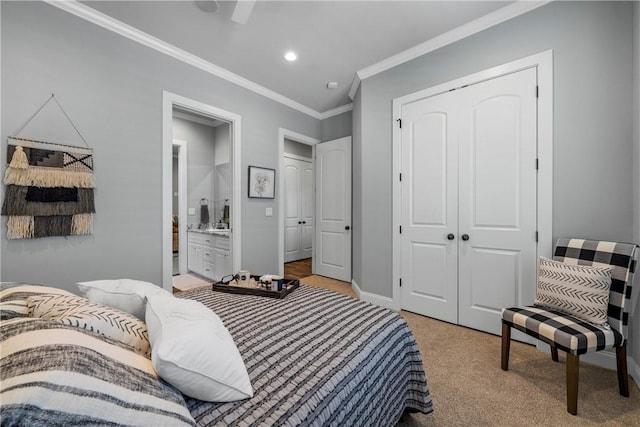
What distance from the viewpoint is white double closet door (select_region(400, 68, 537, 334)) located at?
225 centimetres

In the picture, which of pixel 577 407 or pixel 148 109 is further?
pixel 148 109

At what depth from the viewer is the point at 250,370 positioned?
0.95 meters

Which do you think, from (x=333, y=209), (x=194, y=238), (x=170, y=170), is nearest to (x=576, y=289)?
(x=333, y=209)

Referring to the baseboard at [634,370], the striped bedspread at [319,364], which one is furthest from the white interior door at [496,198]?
the striped bedspread at [319,364]

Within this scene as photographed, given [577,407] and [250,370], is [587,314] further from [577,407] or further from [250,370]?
[250,370]

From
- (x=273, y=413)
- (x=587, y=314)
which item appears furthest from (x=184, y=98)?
(x=587, y=314)

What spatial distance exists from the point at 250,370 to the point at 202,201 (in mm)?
4432

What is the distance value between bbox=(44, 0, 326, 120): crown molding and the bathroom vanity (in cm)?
199

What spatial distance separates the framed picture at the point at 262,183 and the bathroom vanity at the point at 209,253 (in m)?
0.75

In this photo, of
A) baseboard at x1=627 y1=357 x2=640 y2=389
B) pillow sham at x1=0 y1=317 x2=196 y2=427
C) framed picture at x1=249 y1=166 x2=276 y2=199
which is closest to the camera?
pillow sham at x1=0 y1=317 x2=196 y2=427

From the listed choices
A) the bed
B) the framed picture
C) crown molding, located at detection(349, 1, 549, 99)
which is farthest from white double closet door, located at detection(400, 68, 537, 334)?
the framed picture

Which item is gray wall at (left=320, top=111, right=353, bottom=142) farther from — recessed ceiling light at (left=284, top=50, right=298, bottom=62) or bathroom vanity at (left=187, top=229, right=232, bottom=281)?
bathroom vanity at (left=187, top=229, right=232, bottom=281)

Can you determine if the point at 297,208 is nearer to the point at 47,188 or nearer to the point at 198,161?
the point at 198,161

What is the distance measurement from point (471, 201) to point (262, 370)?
235 centimetres
